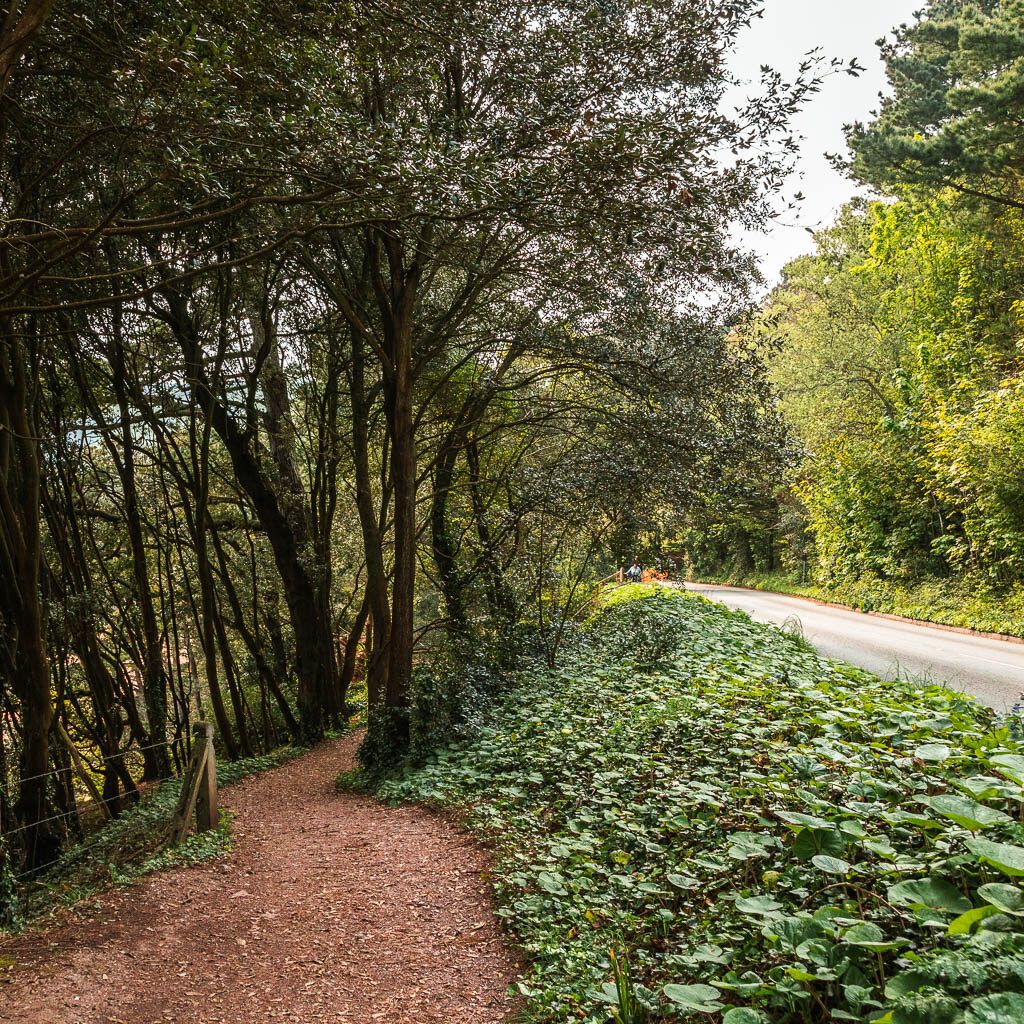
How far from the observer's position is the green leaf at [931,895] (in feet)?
7.14

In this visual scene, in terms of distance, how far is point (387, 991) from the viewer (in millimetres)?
3787

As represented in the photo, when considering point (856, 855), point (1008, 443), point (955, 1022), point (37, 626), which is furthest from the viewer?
point (1008, 443)

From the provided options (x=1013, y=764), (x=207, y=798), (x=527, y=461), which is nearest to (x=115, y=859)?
(x=207, y=798)

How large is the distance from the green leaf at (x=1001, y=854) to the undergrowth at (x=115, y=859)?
18.1ft

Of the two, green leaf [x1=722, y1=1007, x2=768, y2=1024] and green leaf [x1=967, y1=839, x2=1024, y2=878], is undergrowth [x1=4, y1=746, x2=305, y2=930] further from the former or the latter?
green leaf [x1=967, y1=839, x2=1024, y2=878]

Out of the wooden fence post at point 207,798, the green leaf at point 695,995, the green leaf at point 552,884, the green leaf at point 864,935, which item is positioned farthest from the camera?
the wooden fence post at point 207,798

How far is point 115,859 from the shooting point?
614 cm

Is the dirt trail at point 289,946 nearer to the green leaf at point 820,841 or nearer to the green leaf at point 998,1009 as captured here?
the green leaf at point 820,841

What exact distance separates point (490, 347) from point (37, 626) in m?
7.16

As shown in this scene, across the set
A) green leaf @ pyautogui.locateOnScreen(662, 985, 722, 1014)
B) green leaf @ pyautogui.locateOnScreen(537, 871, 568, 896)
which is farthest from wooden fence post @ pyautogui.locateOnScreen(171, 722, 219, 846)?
green leaf @ pyautogui.locateOnScreen(662, 985, 722, 1014)

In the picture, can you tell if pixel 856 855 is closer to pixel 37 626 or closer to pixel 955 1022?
pixel 955 1022

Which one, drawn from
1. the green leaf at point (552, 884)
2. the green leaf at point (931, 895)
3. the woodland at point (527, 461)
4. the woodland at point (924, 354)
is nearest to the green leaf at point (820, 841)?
the woodland at point (527, 461)

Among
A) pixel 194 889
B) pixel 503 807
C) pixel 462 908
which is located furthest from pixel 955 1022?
pixel 194 889

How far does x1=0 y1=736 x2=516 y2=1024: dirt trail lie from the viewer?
11.8 ft
